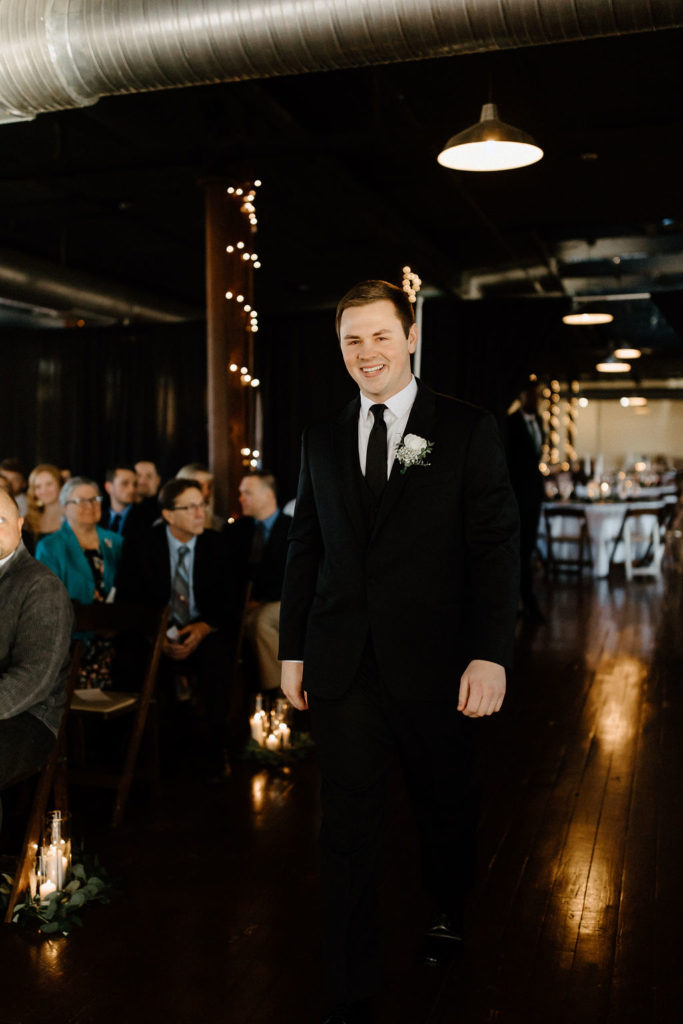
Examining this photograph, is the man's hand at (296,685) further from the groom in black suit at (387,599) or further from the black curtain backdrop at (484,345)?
the black curtain backdrop at (484,345)

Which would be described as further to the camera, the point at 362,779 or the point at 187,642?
the point at 187,642

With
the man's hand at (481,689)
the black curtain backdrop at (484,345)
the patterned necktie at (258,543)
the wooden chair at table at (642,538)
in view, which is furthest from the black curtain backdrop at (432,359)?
the man's hand at (481,689)

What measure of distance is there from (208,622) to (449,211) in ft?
25.1

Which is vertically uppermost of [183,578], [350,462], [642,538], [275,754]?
[350,462]

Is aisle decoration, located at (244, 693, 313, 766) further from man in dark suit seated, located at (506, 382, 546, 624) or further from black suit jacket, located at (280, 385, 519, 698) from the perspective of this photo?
man in dark suit seated, located at (506, 382, 546, 624)

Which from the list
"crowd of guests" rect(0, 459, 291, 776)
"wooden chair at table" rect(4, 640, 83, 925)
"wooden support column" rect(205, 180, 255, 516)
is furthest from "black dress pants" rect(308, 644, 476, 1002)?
"wooden support column" rect(205, 180, 255, 516)

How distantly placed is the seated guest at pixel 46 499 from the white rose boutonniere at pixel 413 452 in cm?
433

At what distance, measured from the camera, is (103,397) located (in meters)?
11.7

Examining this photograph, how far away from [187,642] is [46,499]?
2559 mm

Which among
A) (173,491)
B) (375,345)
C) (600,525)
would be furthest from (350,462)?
(600,525)

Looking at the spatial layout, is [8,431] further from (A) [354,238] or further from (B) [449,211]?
(B) [449,211]

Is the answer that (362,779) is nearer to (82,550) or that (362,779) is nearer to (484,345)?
(82,550)

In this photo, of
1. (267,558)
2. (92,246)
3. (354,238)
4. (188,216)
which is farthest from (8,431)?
(267,558)

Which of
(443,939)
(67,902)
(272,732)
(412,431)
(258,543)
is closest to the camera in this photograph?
(412,431)
